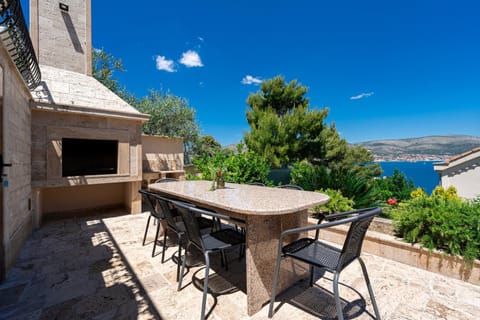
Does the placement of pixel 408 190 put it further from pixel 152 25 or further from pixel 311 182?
pixel 152 25

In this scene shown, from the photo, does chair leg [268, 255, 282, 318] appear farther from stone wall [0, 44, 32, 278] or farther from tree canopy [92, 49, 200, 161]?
tree canopy [92, 49, 200, 161]

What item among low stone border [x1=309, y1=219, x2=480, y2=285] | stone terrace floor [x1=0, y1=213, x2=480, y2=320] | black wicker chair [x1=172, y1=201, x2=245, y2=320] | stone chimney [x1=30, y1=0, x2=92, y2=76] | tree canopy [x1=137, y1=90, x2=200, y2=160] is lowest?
stone terrace floor [x1=0, y1=213, x2=480, y2=320]

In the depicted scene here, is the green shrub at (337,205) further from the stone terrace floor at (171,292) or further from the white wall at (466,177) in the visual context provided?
the white wall at (466,177)

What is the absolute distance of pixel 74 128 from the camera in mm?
4113

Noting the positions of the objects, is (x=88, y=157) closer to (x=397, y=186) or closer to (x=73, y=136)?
(x=73, y=136)

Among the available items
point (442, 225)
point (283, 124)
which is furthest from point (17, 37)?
point (283, 124)

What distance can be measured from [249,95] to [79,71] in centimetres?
799

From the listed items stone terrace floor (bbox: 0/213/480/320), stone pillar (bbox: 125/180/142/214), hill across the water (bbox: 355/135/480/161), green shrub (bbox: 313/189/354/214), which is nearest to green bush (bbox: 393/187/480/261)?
stone terrace floor (bbox: 0/213/480/320)

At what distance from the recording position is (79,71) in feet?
17.3

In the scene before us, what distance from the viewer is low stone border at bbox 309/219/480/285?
205 centimetres

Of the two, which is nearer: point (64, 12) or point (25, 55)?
point (25, 55)

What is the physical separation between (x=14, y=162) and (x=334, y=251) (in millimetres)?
4015

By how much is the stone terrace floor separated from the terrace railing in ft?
8.84

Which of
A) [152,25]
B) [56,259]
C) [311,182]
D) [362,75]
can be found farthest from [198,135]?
[362,75]
